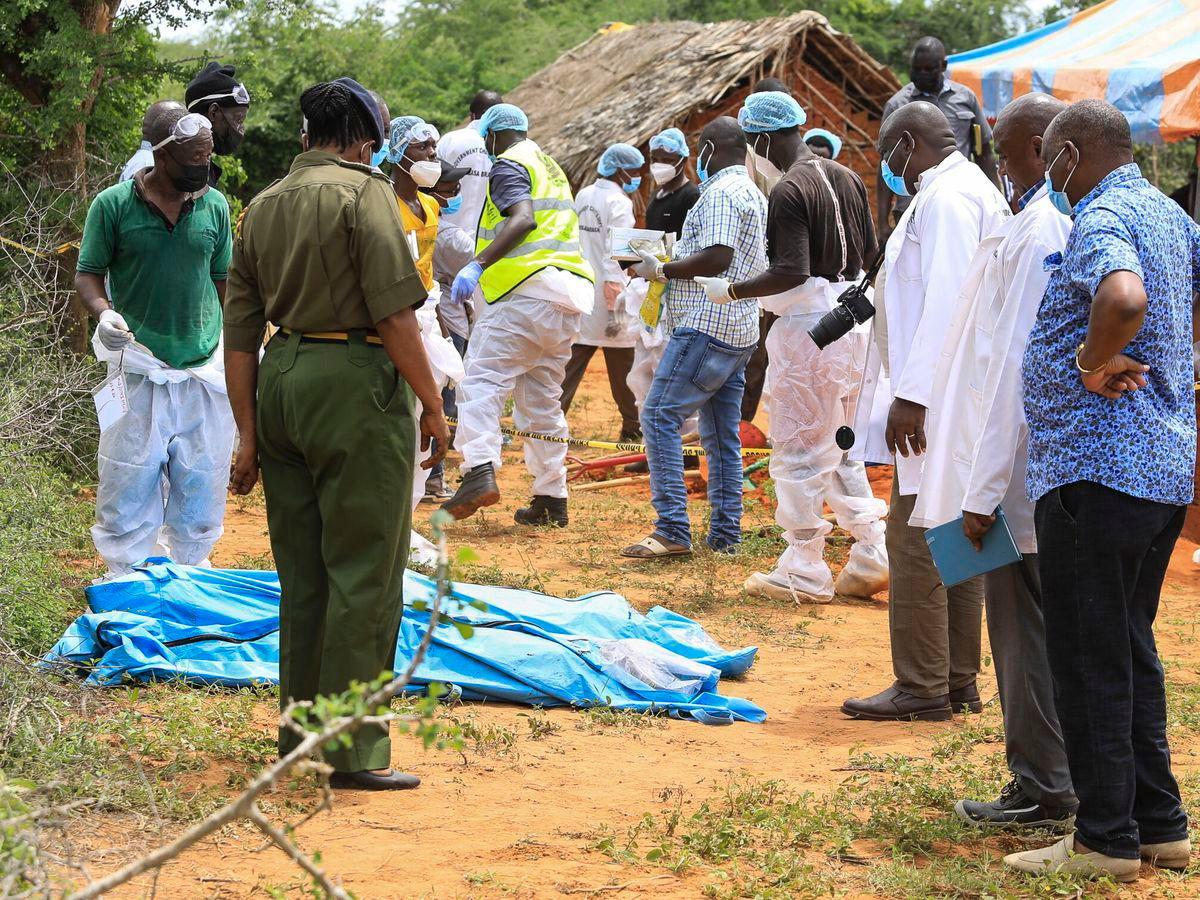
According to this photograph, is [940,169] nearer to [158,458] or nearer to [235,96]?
[235,96]

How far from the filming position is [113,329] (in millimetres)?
5500

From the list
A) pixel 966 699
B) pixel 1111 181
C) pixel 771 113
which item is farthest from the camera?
pixel 771 113

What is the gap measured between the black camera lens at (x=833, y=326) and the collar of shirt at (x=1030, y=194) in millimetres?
1776

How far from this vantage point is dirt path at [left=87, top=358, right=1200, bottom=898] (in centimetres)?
361

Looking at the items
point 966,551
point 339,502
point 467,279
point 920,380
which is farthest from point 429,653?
point 467,279

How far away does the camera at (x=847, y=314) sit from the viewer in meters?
5.94

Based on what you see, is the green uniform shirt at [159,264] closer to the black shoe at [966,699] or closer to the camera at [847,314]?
the camera at [847,314]

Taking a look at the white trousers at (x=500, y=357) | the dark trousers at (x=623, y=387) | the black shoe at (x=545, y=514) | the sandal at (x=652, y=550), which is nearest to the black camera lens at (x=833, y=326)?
the sandal at (x=652, y=550)

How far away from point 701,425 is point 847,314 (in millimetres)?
2220

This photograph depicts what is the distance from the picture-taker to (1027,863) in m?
3.70

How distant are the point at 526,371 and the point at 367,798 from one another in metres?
4.59

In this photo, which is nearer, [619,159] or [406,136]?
[406,136]

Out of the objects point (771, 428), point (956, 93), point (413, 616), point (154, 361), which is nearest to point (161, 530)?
point (154, 361)

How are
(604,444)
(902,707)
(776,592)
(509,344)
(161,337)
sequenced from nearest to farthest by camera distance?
(902,707) → (161,337) → (776,592) → (509,344) → (604,444)
